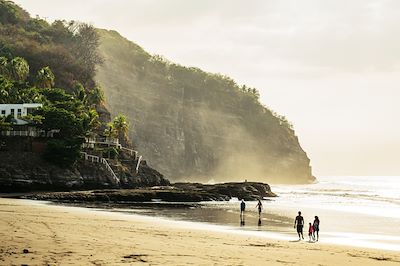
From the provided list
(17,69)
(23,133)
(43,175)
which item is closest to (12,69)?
(17,69)

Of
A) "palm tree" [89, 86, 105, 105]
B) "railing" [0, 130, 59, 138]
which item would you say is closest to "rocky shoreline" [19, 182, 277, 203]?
"railing" [0, 130, 59, 138]

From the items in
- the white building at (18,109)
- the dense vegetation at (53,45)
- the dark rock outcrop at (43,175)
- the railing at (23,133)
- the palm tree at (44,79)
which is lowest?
the dark rock outcrop at (43,175)

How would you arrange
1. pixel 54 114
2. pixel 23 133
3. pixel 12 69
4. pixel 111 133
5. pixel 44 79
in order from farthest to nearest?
1. pixel 44 79
2. pixel 12 69
3. pixel 111 133
4. pixel 54 114
5. pixel 23 133

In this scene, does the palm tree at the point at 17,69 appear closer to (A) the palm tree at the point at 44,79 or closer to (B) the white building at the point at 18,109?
(A) the palm tree at the point at 44,79

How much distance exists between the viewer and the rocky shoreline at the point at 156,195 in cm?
5178

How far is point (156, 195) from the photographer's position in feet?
199

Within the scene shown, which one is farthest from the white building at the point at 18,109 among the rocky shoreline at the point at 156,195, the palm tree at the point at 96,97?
the palm tree at the point at 96,97

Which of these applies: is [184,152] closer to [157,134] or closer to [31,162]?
[157,134]

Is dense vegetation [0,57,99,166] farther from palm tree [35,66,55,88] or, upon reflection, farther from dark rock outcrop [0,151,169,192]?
dark rock outcrop [0,151,169,192]

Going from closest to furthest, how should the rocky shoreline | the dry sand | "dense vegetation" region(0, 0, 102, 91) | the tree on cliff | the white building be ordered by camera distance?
the dry sand → the rocky shoreline → the white building → the tree on cliff → "dense vegetation" region(0, 0, 102, 91)

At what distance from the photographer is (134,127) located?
17712 cm

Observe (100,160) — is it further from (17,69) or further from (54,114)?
(17,69)

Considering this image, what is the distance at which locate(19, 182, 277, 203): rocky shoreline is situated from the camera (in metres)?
51.8

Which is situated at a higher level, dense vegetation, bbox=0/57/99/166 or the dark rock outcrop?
dense vegetation, bbox=0/57/99/166
